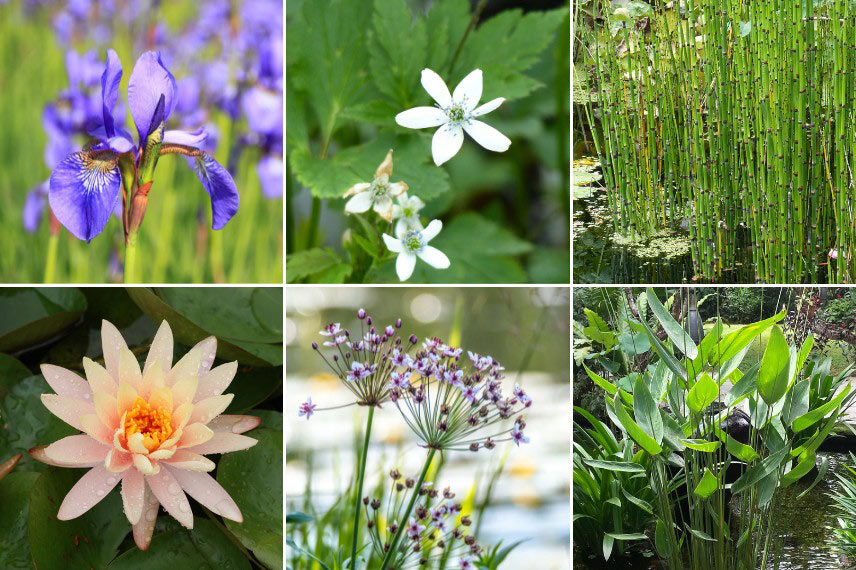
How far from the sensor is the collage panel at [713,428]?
0.98m

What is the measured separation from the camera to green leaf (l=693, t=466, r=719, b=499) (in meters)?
0.94

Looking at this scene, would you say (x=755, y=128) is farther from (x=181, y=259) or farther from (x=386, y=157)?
(x=181, y=259)

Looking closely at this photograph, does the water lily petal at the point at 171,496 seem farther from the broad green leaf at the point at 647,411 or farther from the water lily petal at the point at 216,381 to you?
the broad green leaf at the point at 647,411

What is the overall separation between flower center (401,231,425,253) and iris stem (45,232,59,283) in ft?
1.44

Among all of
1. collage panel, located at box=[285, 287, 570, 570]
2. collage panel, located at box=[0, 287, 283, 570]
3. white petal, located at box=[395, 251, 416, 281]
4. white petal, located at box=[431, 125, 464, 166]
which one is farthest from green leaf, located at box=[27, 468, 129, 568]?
white petal, located at box=[431, 125, 464, 166]

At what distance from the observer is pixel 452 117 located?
0.99 m

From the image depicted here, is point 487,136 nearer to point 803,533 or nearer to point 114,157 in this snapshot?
point 114,157

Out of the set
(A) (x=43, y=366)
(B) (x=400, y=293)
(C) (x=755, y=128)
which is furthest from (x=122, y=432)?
(C) (x=755, y=128)

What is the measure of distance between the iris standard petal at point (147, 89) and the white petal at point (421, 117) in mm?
278

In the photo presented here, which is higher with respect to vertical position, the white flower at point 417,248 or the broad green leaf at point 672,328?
the white flower at point 417,248

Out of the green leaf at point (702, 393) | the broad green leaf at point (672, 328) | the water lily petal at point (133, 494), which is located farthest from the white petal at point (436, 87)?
the water lily petal at point (133, 494)

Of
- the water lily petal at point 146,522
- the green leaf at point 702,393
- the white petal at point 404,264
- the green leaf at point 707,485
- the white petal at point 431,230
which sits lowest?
the water lily petal at point 146,522

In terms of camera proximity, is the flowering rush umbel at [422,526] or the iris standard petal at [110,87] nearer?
the iris standard petal at [110,87]

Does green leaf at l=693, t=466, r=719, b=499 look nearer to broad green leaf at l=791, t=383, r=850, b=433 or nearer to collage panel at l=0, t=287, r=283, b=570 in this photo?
broad green leaf at l=791, t=383, r=850, b=433
